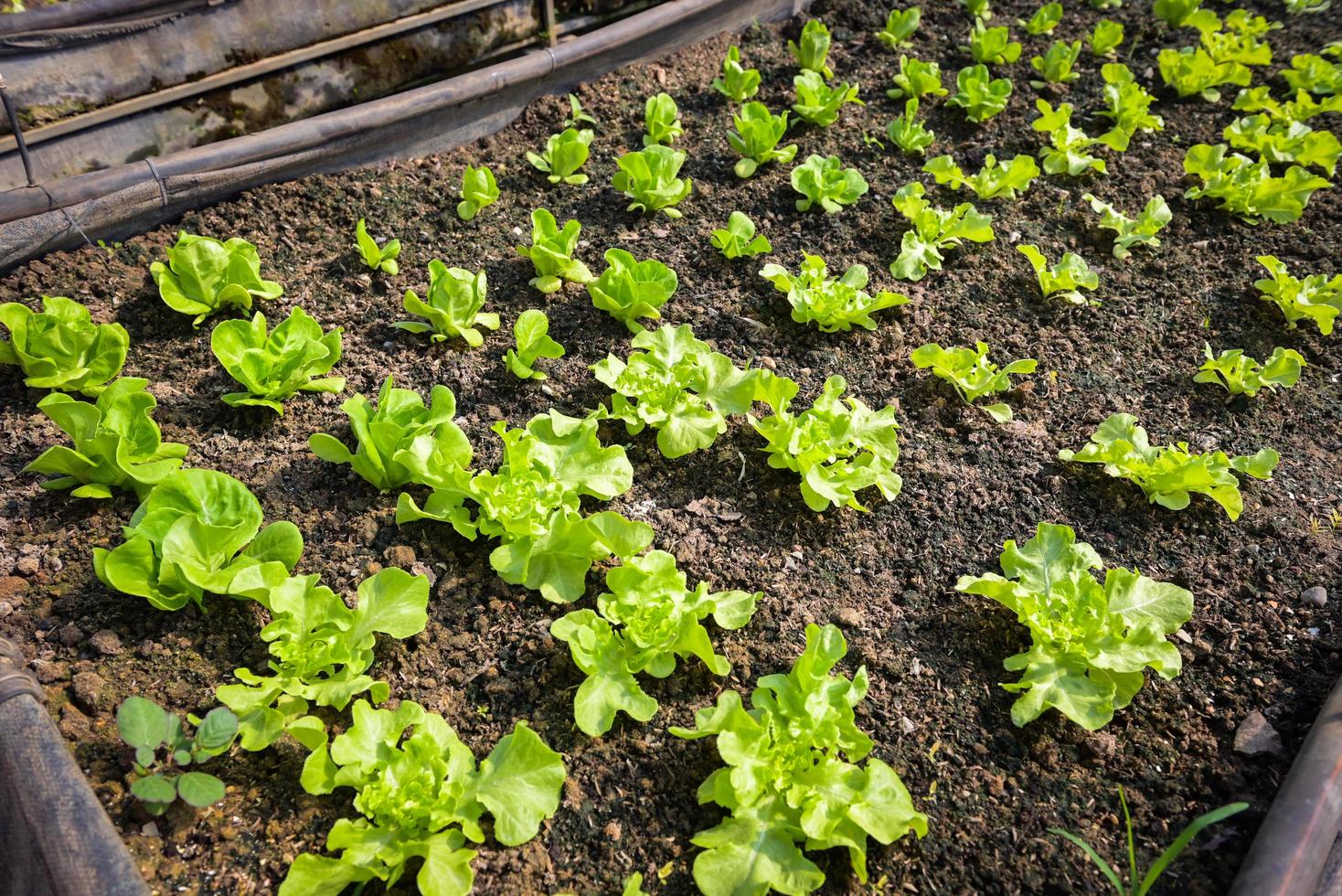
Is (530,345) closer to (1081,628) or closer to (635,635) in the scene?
(635,635)

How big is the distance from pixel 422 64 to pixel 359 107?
47cm

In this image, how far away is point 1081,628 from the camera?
2236mm

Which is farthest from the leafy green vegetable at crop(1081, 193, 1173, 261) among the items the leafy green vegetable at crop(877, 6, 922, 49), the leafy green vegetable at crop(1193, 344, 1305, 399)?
the leafy green vegetable at crop(877, 6, 922, 49)

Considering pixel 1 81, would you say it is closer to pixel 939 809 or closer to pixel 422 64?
pixel 422 64

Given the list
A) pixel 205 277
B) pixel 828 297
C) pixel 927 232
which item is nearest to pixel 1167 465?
pixel 828 297

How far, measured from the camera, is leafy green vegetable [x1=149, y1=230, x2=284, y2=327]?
2855 mm

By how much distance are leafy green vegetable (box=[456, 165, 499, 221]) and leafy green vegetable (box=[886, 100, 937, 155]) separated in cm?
180

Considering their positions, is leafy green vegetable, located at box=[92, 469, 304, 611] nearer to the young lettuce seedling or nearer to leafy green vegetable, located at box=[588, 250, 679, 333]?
the young lettuce seedling

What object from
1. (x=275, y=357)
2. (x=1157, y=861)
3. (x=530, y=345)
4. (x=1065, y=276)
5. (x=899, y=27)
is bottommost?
(x=1157, y=861)

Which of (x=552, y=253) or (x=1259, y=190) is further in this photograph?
(x=1259, y=190)

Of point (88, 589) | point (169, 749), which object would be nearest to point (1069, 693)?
point (169, 749)

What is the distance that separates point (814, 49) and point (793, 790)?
140 inches

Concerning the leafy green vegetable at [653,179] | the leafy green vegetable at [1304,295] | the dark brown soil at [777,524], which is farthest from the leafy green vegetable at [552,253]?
the leafy green vegetable at [1304,295]

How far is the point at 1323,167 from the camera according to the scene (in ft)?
13.2
